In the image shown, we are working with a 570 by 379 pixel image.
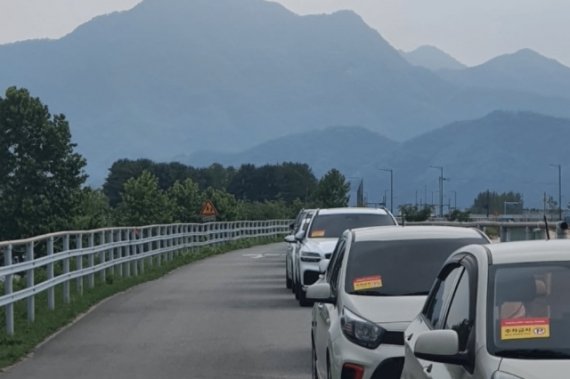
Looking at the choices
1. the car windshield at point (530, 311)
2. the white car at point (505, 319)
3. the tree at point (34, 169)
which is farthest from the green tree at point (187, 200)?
the car windshield at point (530, 311)

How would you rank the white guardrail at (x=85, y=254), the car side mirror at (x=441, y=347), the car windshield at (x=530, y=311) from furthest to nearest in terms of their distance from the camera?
1. the white guardrail at (x=85, y=254)
2. the car side mirror at (x=441, y=347)
3. the car windshield at (x=530, y=311)

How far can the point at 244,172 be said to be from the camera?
166 meters

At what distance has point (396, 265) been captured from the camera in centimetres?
→ 1063

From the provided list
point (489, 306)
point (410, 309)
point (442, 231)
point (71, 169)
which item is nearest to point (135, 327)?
point (442, 231)

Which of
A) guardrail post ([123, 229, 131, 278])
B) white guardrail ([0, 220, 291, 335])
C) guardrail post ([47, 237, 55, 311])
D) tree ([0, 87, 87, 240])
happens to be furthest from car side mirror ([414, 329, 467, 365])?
tree ([0, 87, 87, 240])

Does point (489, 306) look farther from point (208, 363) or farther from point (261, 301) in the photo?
point (261, 301)

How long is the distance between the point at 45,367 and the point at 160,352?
160 centimetres

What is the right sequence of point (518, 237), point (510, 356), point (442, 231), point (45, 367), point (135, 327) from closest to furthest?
point (510, 356)
point (442, 231)
point (45, 367)
point (135, 327)
point (518, 237)

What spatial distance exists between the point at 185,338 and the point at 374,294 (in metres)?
6.38

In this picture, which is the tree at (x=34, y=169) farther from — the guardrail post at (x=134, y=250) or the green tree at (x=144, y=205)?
the guardrail post at (x=134, y=250)

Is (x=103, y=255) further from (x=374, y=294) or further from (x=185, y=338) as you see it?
(x=374, y=294)

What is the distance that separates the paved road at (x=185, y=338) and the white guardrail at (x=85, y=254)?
723 millimetres

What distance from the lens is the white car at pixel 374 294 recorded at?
906 cm

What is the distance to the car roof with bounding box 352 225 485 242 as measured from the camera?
36.1ft
